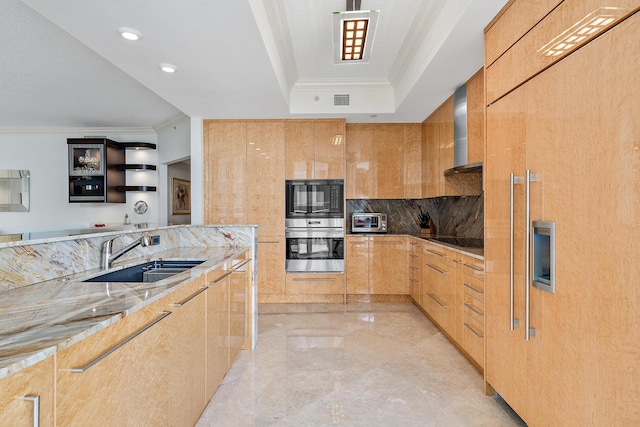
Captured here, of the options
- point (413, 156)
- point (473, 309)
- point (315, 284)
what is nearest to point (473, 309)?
point (473, 309)

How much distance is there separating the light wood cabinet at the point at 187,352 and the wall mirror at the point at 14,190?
650 centimetres

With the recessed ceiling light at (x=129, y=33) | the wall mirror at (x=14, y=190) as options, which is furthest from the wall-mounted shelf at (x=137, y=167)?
the recessed ceiling light at (x=129, y=33)

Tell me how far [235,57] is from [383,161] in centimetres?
272

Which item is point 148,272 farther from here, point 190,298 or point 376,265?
point 376,265

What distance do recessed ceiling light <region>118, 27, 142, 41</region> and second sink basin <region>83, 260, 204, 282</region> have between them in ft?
5.12

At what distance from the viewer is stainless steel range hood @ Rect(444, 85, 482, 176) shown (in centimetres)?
329

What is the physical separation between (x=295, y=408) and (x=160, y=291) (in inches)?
50.7

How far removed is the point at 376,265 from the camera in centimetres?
453

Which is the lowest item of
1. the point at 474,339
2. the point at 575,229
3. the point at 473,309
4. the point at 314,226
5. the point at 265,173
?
the point at 474,339

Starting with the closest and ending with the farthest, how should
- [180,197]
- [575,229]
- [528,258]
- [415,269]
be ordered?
[575,229] < [528,258] < [415,269] < [180,197]

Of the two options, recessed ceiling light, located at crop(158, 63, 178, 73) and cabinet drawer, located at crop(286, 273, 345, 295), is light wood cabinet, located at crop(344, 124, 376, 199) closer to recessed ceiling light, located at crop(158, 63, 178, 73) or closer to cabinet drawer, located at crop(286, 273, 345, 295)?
cabinet drawer, located at crop(286, 273, 345, 295)

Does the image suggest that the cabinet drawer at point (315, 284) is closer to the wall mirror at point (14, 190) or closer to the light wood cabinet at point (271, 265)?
the light wood cabinet at point (271, 265)

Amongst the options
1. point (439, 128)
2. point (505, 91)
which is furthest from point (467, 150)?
point (505, 91)

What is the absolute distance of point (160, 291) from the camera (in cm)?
137
